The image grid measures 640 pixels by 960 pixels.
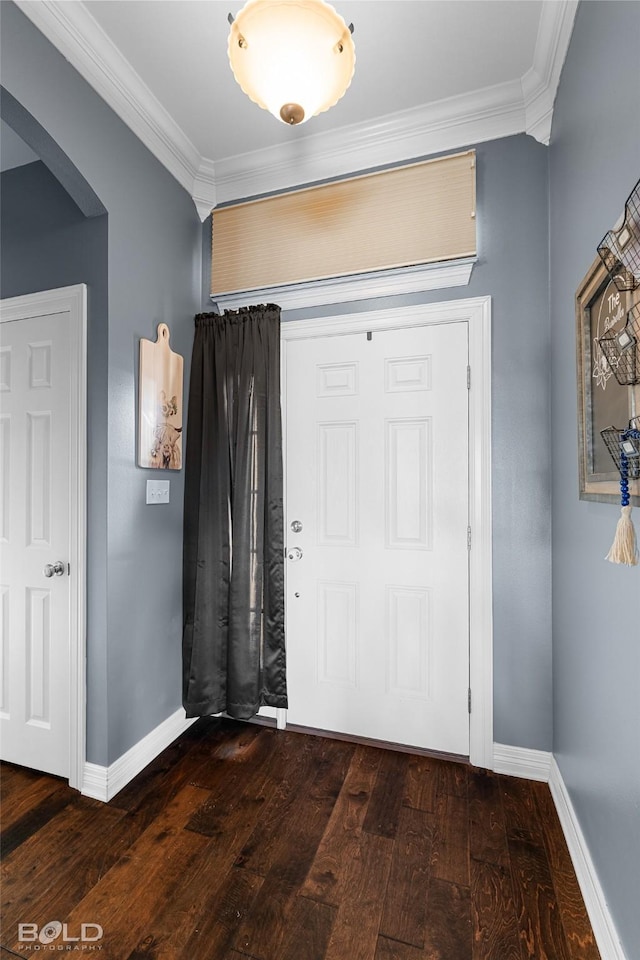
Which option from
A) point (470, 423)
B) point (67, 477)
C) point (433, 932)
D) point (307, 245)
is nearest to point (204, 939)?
point (433, 932)

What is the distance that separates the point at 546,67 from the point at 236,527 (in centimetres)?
228

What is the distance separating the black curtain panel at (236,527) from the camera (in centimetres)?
222

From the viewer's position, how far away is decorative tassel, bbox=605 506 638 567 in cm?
95

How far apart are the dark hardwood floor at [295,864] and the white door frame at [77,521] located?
9.6 inches

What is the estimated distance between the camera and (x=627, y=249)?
3.25 ft

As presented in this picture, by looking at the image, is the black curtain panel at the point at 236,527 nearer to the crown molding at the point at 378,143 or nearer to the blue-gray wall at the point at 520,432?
the crown molding at the point at 378,143

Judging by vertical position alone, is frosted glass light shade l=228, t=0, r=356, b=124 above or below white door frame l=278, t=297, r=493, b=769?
above

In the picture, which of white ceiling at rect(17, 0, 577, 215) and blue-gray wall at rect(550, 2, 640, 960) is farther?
white ceiling at rect(17, 0, 577, 215)

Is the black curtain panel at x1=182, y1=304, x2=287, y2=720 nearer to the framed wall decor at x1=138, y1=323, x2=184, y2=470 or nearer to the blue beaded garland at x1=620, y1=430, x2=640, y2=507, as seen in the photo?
the framed wall decor at x1=138, y1=323, x2=184, y2=470

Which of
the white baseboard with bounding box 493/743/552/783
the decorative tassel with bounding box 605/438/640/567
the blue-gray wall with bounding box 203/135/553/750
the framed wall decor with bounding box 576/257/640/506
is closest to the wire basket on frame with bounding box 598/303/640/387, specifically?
the framed wall decor with bounding box 576/257/640/506

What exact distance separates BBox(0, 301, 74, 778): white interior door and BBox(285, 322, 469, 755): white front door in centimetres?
101

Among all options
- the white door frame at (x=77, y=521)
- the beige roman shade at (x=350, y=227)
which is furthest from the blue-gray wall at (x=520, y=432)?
the white door frame at (x=77, y=521)

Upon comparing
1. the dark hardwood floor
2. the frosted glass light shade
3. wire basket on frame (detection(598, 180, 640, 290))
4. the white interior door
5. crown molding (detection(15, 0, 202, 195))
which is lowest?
the dark hardwood floor

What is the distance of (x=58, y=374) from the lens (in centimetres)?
195
